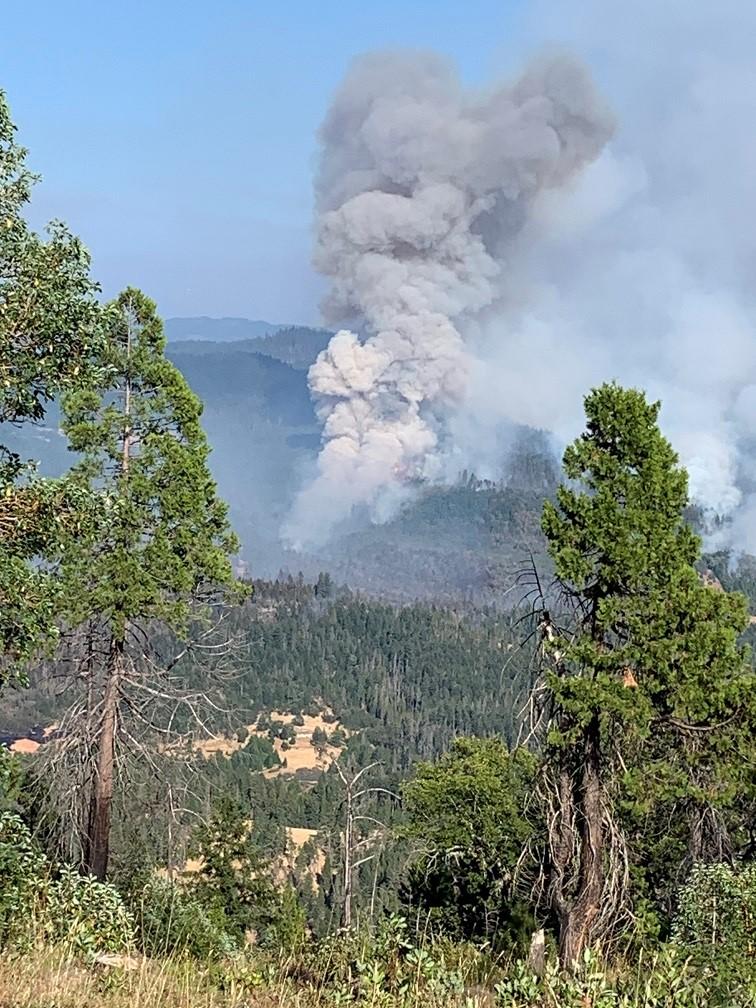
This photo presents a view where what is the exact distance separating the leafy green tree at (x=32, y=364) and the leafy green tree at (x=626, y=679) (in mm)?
7715

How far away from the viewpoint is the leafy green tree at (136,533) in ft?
48.0

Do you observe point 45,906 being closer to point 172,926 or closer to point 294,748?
point 172,926

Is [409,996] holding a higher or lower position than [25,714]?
lower

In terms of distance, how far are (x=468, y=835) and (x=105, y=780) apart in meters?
17.6

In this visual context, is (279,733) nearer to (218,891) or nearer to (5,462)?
(218,891)

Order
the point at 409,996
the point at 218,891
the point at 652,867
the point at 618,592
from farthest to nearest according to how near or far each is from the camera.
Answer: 1. the point at 218,891
2. the point at 652,867
3. the point at 618,592
4. the point at 409,996

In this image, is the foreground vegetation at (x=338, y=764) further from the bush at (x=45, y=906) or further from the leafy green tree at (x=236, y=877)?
the leafy green tree at (x=236, y=877)

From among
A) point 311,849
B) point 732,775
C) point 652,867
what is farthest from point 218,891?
point 311,849

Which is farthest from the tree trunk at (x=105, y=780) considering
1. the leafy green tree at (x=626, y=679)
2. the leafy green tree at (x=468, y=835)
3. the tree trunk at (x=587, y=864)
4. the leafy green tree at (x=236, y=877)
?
the leafy green tree at (x=236, y=877)

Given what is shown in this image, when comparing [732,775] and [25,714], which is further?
[25,714]

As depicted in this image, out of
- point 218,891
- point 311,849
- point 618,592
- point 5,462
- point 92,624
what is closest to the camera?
point 5,462

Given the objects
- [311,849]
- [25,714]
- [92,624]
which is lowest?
[311,849]

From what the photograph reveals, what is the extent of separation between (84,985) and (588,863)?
890 cm

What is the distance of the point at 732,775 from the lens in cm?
→ 1348
